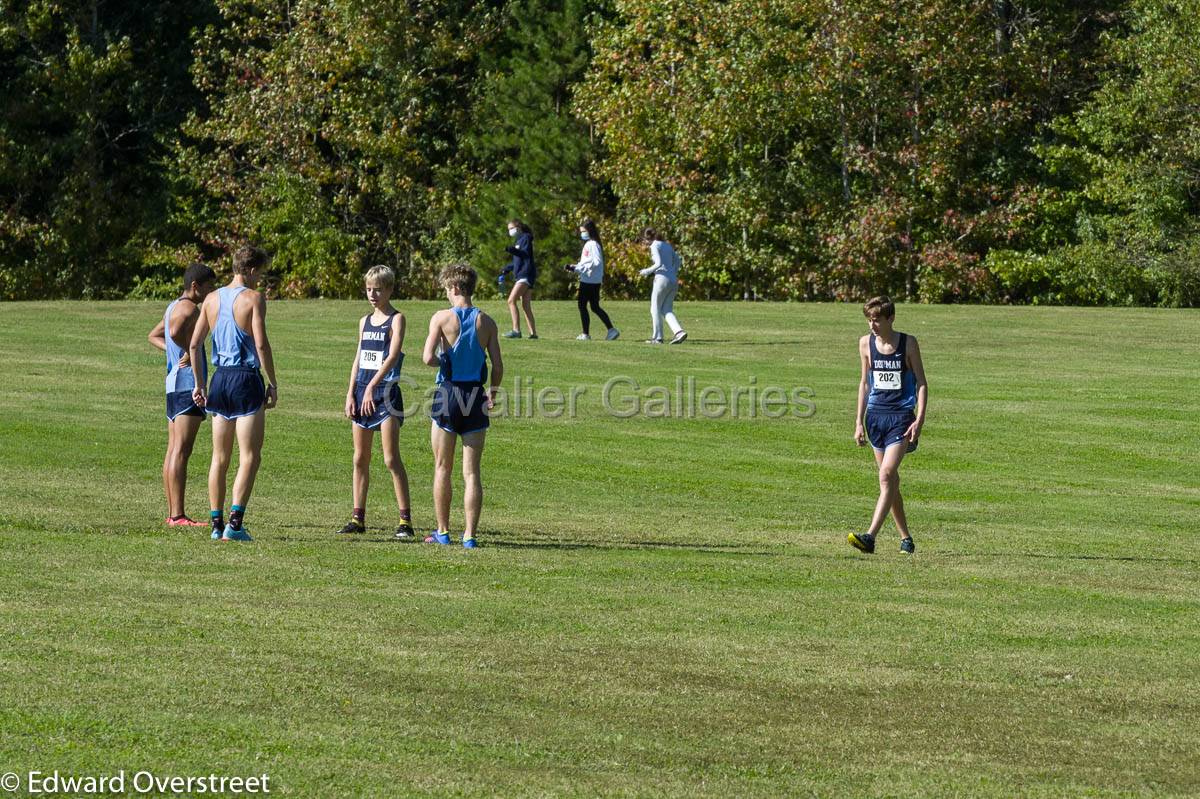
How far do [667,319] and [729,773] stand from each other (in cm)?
2041

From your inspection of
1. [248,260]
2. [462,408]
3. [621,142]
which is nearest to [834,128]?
[621,142]

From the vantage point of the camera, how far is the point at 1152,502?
50.6 ft

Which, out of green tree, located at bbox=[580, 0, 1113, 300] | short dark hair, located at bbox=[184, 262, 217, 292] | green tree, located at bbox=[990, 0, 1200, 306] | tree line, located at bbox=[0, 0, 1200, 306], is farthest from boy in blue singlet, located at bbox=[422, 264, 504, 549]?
green tree, located at bbox=[580, 0, 1113, 300]

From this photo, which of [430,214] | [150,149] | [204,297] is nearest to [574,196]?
[430,214]

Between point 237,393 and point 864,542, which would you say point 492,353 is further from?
point 864,542

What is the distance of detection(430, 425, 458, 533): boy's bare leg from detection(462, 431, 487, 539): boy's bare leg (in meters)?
0.10

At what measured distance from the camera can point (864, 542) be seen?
40.0 ft

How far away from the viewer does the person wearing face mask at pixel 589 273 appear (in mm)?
26125

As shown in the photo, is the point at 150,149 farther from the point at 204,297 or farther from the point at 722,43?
the point at 204,297

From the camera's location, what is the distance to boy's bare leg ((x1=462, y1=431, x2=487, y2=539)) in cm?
1132

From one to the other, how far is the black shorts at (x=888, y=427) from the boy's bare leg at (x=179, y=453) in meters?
4.72

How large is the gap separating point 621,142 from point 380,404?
3221cm

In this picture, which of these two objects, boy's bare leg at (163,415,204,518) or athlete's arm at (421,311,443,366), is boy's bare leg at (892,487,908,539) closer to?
athlete's arm at (421,311,443,366)

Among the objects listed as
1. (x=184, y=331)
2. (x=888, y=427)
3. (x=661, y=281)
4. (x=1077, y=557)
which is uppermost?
(x=661, y=281)
